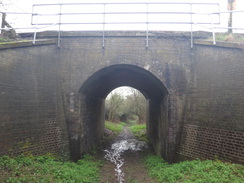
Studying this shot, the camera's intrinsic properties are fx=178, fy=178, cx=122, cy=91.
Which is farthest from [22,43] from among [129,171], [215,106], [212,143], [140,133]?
[140,133]

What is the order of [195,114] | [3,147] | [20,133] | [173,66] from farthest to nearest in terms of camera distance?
[173,66]
[195,114]
[20,133]
[3,147]

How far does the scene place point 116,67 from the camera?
8.41m

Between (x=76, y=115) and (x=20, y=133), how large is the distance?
230 centimetres

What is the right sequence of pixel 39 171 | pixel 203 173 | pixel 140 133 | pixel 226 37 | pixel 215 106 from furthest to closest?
pixel 140 133 → pixel 226 37 → pixel 215 106 → pixel 39 171 → pixel 203 173

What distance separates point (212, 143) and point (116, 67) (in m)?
5.09

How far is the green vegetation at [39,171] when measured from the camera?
16.5ft

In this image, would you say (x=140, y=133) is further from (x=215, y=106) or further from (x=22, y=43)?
(x=22, y=43)

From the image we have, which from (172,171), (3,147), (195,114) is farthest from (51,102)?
(195,114)

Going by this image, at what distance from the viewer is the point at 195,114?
294 inches

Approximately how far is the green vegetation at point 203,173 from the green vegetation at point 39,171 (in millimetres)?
2656

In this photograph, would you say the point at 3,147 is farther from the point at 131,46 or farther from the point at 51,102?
the point at 131,46

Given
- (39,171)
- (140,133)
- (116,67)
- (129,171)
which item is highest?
(116,67)

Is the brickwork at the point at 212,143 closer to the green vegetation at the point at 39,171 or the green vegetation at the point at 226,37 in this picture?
the green vegetation at the point at 39,171

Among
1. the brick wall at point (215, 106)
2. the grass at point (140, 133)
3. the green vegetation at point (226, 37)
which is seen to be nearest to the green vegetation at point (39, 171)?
the brick wall at point (215, 106)
